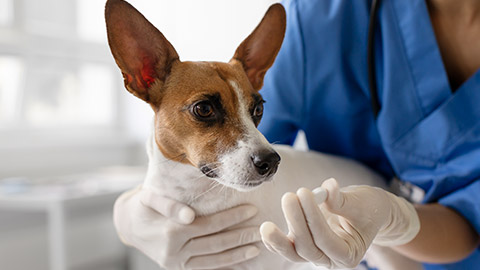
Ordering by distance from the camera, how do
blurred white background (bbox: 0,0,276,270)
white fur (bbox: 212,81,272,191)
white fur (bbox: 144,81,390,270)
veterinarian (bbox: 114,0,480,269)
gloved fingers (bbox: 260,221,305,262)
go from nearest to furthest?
gloved fingers (bbox: 260,221,305,262)
white fur (bbox: 212,81,272,191)
white fur (bbox: 144,81,390,270)
veterinarian (bbox: 114,0,480,269)
blurred white background (bbox: 0,0,276,270)

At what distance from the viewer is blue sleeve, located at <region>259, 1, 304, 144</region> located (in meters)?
0.96

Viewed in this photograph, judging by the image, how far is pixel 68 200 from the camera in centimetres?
162

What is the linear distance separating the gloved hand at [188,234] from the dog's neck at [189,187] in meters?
0.01

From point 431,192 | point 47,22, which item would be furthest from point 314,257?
point 47,22

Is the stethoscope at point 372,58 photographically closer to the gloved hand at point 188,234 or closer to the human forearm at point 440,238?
the human forearm at point 440,238

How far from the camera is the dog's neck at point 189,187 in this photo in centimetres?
74

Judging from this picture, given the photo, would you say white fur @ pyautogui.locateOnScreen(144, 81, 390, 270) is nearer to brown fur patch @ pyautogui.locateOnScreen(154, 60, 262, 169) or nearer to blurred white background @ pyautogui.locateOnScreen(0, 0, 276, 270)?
brown fur patch @ pyautogui.locateOnScreen(154, 60, 262, 169)

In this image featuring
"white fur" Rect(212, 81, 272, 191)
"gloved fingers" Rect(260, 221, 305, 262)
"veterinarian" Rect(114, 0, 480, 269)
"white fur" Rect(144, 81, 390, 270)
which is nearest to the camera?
"gloved fingers" Rect(260, 221, 305, 262)

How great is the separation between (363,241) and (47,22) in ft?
5.53

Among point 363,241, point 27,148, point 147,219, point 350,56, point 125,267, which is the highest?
point 350,56

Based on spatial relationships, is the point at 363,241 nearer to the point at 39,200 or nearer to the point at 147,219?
the point at 147,219

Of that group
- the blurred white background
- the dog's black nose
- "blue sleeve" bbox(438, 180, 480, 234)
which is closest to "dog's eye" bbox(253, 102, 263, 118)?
the dog's black nose

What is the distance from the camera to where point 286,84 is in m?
→ 0.97

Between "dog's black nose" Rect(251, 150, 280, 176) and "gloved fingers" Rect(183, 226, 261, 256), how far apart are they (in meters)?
0.18
